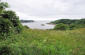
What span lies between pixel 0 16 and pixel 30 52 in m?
4.30

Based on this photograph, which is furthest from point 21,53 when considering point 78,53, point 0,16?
point 0,16

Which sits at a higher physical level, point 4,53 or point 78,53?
point 4,53

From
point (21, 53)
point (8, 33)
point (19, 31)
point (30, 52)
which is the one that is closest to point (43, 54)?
point (30, 52)

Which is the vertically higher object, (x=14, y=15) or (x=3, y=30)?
(x=14, y=15)

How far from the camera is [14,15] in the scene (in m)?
8.11

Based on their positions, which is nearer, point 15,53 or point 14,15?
point 15,53

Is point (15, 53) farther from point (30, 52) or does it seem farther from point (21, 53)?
point (30, 52)

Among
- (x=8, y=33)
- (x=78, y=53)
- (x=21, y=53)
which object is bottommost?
(x=78, y=53)

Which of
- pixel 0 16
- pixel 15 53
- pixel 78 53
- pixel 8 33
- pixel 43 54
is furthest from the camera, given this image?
pixel 0 16

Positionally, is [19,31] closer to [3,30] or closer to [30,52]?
[3,30]

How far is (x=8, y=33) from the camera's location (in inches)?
259

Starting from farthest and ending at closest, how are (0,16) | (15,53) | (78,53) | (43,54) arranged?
(0,16)
(78,53)
(43,54)
(15,53)

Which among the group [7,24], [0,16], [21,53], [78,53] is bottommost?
[78,53]

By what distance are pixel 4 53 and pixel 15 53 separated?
386 millimetres
